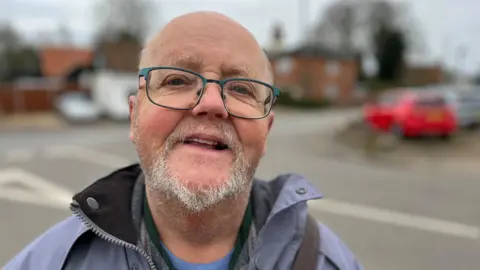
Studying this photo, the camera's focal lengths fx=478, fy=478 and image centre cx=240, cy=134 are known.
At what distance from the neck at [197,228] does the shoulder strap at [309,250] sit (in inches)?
9.9

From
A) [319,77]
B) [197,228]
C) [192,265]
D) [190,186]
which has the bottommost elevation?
[319,77]

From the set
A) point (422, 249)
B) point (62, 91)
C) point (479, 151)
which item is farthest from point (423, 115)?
point (62, 91)

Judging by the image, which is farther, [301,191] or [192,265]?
[301,191]

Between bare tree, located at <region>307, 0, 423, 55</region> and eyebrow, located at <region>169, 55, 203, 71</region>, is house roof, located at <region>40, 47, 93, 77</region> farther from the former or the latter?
eyebrow, located at <region>169, 55, 203, 71</region>

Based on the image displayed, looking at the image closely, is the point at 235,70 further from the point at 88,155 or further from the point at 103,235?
the point at 88,155

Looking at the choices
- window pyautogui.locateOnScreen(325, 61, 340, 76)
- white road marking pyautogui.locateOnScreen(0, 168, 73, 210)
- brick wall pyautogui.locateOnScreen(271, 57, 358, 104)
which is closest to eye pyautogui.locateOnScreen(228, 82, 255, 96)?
white road marking pyautogui.locateOnScreen(0, 168, 73, 210)

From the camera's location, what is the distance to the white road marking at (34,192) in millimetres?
7441

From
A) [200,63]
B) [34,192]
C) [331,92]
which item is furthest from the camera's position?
[331,92]

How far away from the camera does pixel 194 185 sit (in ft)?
5.06

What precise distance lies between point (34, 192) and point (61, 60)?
151 ft

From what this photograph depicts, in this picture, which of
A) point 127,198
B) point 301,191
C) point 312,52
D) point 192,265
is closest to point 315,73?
point 312,52

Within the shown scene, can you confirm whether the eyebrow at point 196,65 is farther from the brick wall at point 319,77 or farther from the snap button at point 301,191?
the brick wall at point 319,77

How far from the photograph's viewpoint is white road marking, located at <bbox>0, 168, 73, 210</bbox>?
24.4 ft

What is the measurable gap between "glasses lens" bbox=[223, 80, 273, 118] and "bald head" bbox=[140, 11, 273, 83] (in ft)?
0.16
